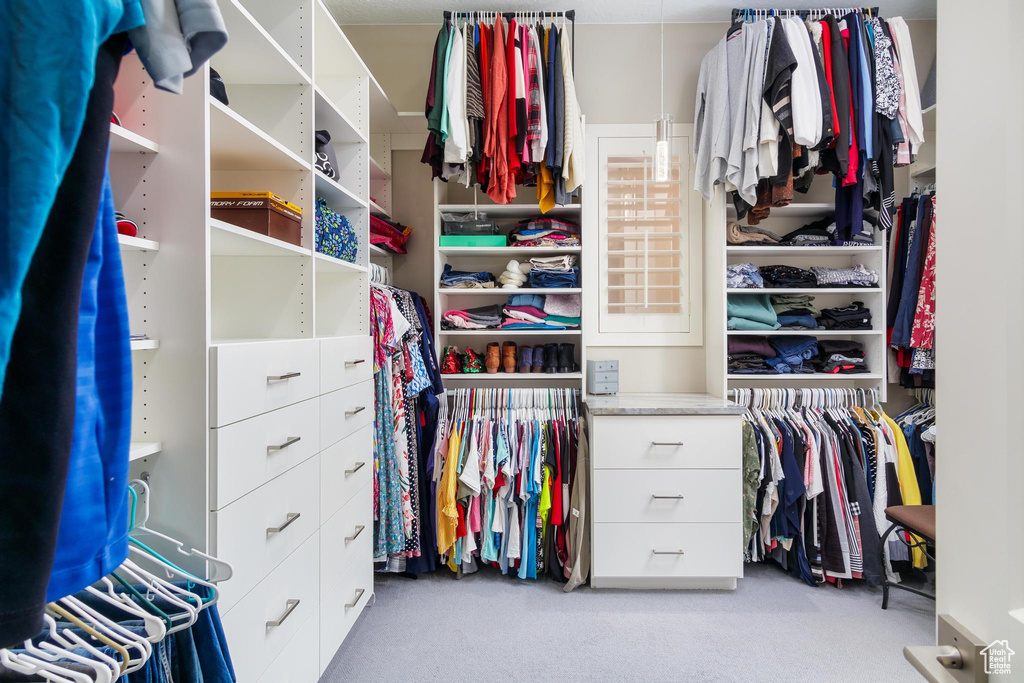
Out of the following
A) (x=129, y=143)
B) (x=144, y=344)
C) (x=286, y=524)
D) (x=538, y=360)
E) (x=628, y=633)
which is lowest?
(x=628, y=633)

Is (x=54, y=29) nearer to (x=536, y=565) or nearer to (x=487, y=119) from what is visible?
(x=487, y=119)

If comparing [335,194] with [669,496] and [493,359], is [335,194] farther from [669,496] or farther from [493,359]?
[669,496]

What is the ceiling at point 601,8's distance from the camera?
2.70m

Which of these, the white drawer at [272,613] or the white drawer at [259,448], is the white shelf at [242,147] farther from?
the white drawer at [272,613]

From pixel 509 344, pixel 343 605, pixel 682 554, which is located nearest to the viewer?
pixel 343 605

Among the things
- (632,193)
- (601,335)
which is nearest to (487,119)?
(632,193)

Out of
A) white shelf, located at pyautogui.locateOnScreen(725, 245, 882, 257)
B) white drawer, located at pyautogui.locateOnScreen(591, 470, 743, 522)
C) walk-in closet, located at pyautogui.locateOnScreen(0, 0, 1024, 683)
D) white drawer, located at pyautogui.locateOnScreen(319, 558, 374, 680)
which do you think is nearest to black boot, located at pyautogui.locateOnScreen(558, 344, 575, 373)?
walk-in closet, located at pyautogui.locateOnScreen(0, 0, 1024, 683)

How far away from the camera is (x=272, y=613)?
4.44 ft

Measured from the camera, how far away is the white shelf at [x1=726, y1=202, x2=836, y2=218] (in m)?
2.72

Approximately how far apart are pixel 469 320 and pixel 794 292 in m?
1.78

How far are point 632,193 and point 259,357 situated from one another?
87.9 inches

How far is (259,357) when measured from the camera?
1301 mm

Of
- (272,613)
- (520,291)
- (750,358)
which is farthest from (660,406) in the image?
(272,613)

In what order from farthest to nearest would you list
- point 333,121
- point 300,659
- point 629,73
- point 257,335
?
1. point 629,73
2. point 333,121
3. point 257,335
4. point 300,659
